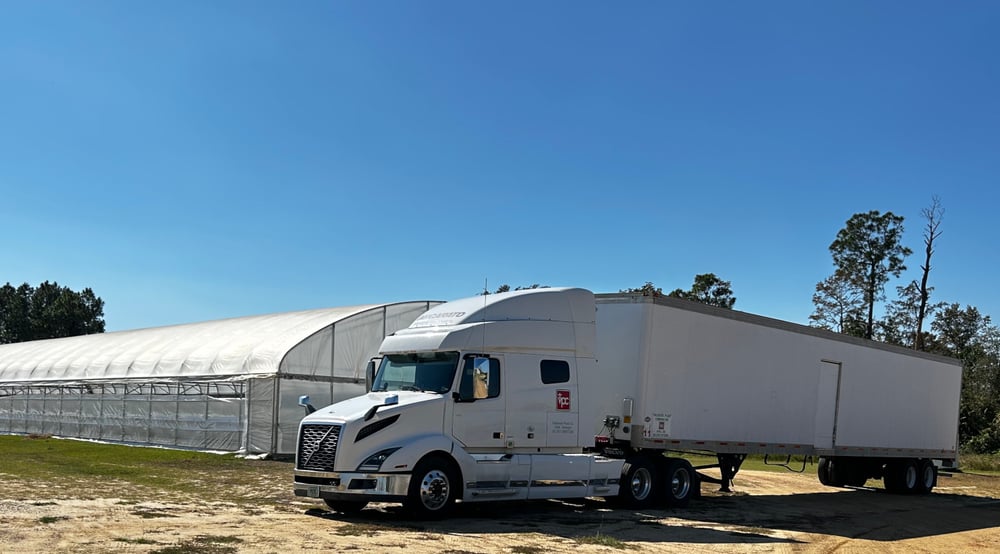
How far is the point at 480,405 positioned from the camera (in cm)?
1545

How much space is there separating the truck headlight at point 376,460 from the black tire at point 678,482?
618 centimetres

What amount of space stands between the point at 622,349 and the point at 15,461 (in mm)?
17308

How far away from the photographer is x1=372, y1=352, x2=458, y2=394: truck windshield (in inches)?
606

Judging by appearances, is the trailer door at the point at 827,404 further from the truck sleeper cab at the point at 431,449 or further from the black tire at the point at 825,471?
the truck sleeper cab at the point at 431,449

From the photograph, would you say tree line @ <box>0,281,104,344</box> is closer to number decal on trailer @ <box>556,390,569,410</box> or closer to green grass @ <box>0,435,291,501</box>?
green grass @ <box>0,435,291,501</box>

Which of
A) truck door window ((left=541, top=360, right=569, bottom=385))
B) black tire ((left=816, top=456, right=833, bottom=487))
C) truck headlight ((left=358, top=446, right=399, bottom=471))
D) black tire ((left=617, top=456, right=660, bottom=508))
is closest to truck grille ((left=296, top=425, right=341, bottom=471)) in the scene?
truck headlight ((left=358, top=446, right=399, bottom=471))

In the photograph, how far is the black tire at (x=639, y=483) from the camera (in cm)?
1730

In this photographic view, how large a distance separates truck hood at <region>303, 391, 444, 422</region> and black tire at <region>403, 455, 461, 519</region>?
924 millimetres

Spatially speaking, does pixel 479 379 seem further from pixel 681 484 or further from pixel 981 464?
pixel 981 464

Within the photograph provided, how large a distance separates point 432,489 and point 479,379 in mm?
1968

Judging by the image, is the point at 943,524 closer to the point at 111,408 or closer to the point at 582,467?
the point at 582,467

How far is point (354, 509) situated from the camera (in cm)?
1538

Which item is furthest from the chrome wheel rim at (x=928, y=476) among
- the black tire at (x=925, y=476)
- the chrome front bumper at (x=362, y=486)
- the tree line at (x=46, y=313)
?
the tree line at (x=46, y=313)

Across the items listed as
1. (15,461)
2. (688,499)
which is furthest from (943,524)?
(15,461)
